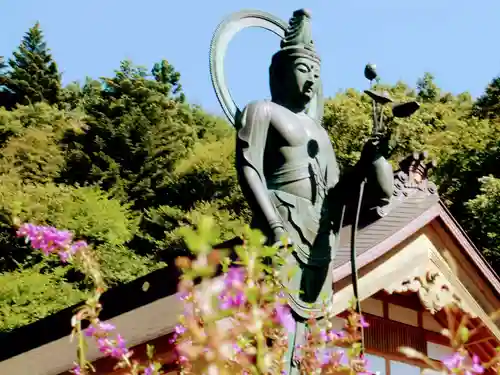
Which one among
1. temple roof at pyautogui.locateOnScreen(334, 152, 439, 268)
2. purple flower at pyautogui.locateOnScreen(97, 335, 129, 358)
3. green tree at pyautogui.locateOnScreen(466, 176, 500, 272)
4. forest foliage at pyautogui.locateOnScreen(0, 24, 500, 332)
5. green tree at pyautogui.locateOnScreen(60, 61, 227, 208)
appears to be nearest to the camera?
purple flower at pyautogui.locateOnScreen(97, 335, 129, 358)

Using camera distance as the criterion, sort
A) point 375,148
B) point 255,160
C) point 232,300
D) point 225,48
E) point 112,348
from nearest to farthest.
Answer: point 232,300 < point 112,348 < point 375,148 < point 255,160 < point 225,48

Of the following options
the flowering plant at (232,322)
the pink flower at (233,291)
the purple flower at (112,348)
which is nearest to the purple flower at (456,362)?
the flowering plant at (232,322)

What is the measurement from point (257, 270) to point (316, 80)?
2.56 m

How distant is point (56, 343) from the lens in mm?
4234

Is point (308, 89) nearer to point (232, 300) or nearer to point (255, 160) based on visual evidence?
point (255, 160)

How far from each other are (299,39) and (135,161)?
23486 mm

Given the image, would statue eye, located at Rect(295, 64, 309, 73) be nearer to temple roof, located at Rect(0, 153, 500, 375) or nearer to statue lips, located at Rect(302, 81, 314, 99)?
statue lips, located at Rect(302, 81, 314, 99)

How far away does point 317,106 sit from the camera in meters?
4.30

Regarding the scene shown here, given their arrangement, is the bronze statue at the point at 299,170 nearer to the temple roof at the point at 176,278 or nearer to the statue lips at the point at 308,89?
the statue lips at the point at 308,89

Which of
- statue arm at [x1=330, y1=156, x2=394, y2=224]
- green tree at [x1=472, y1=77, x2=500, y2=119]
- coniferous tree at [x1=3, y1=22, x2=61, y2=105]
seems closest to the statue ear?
statue arm at [x1=330, y1=156, x2=394, y2=224]

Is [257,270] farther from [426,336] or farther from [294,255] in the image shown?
[426,336]

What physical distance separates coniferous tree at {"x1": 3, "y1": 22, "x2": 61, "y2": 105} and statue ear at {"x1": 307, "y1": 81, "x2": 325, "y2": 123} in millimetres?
28628

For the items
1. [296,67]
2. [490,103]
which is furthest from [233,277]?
[490,103]

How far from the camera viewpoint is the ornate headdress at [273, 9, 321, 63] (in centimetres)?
399
